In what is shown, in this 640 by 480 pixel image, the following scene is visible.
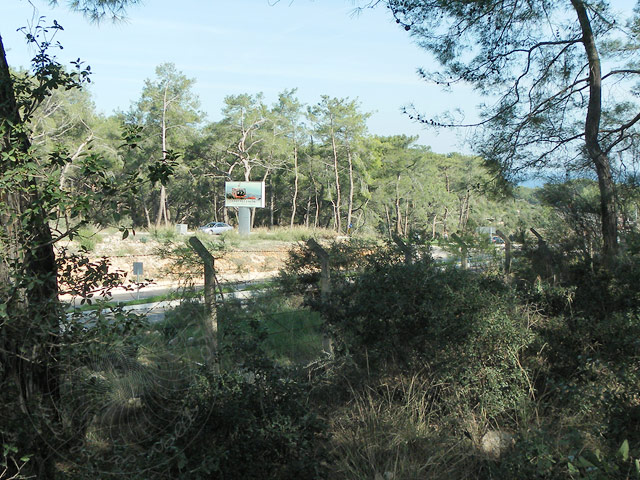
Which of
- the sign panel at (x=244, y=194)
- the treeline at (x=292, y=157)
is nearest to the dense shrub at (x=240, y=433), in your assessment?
the sign panel at (x=244, y=194)

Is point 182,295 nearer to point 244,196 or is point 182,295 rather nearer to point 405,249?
point 405,249

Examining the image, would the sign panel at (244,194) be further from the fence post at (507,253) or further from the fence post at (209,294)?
the fence post at (209,294)

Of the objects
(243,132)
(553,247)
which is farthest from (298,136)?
(553,247)

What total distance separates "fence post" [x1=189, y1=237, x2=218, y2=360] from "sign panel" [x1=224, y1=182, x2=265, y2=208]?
122 feet

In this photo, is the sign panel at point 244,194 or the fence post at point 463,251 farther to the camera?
the sign panel at point 244,194

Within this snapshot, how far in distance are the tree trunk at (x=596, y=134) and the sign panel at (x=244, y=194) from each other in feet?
112

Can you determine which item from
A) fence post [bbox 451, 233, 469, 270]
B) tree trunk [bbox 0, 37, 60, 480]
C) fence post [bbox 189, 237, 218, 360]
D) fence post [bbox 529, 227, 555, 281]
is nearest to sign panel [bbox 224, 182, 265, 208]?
fence post [bbox 529, 227, 555, 281]

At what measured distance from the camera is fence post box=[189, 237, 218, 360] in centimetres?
545

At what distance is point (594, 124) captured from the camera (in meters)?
9.53

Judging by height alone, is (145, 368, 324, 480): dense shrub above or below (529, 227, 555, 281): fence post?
below

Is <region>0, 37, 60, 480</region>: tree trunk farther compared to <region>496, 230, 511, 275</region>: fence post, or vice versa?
<region>496, 230, 511, 275</region>: fence post

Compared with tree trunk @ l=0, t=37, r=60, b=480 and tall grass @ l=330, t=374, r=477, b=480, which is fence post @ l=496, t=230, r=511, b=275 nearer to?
tall grass @ l=330, t=374, r=477, b=480

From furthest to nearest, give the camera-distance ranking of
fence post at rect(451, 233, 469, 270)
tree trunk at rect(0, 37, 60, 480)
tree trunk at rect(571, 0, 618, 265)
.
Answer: tree trunk at rect(571, 0, 618, 265) < fence post at rect(451, 233, 469, 270) < tree trunk at rect(0, 37, 60, 480)

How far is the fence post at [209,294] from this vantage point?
5445mm
